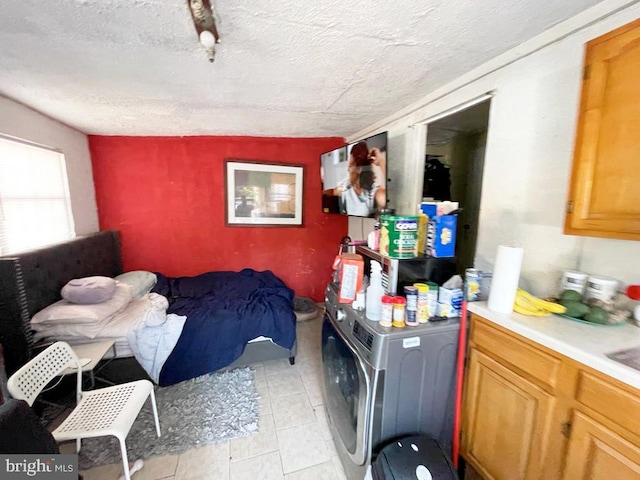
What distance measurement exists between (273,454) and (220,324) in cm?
97

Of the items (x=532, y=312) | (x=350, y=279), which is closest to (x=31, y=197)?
(x=350, y=279)

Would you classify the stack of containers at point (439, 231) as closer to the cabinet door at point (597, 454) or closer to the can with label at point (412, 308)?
the can with label at point (412, 308)

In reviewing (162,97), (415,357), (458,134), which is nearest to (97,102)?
(162,97)

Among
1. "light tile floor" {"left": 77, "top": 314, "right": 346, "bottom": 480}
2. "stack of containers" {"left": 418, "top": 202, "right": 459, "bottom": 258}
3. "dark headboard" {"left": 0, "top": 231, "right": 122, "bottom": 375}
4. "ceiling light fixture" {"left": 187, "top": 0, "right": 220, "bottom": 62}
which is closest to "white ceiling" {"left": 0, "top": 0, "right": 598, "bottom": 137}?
"ceiling light fixture" {"left": 187, "top": 0, "right": 220, "bottom": 62}

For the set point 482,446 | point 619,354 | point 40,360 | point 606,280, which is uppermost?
point 606,280

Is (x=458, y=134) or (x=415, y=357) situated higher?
(x=458, y=134)

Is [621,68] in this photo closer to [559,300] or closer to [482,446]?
[559,300]

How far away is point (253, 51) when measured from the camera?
4.25ft

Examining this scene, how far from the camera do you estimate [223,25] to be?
3.60 ft

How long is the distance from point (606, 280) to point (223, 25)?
1.88 m

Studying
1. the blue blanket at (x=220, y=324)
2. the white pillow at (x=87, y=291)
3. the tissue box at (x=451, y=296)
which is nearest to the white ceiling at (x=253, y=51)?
the tissue box at (x=451, y=296)

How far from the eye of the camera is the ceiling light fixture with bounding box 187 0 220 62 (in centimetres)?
96

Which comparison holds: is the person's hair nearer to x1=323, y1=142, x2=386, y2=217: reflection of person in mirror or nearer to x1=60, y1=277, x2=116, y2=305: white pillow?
x1=323, y1=142, x2=386, y2=217: reflection of person in mirror

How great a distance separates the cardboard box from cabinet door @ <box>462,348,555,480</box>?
24.4 inches
